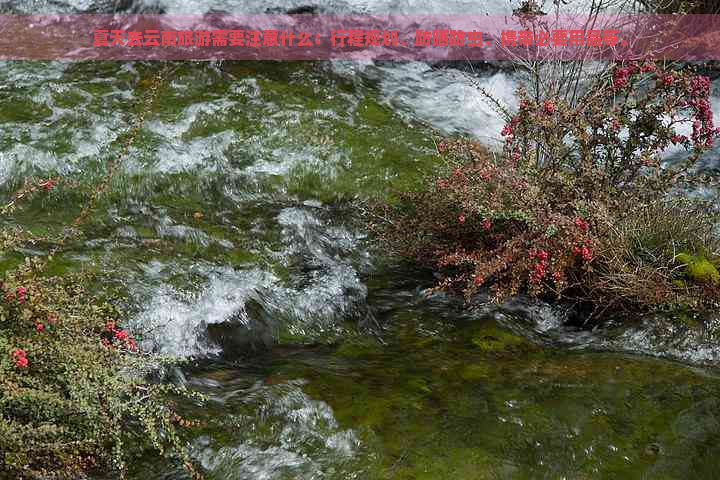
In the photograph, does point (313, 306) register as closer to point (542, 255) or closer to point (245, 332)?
point (245, 332)

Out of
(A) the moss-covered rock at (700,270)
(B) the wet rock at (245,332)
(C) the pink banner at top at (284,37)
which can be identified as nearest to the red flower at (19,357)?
(B) the wet rock at (245,332)

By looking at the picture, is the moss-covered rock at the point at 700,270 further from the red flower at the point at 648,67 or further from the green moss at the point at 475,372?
the green moss at the point at 475,372

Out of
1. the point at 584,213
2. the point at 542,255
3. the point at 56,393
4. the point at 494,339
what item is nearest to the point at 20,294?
the point at 56,393

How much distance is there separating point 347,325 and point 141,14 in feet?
18.7

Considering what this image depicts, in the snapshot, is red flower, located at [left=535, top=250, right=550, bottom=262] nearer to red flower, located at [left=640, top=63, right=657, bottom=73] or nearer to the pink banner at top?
red flower, located at [left=640, top=63, right=657, bottom=73]

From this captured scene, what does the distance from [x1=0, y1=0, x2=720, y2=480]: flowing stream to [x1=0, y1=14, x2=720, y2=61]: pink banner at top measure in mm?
442

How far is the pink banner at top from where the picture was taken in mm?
7863

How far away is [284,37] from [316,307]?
4.80 meters

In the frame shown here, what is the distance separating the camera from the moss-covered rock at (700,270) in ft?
14.1

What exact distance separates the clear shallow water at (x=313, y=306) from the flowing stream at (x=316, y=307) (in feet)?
0.04

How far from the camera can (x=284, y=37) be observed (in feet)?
27.9

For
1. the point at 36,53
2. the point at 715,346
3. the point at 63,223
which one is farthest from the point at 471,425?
the point at 36,53

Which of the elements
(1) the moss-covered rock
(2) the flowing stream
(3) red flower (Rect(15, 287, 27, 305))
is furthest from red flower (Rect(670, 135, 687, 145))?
(3) red flower (Rect(15, 287, 27, 305))

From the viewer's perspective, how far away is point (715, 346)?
4.03 meters
